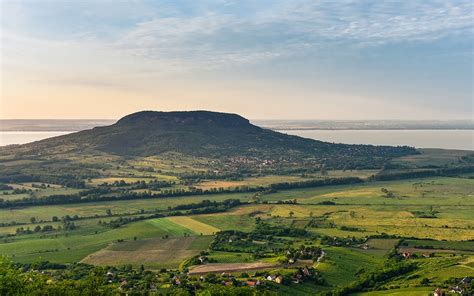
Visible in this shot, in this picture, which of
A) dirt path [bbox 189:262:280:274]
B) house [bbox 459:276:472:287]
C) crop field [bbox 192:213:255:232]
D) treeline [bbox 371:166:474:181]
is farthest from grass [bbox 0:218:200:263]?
treeline [bbox 371:166:474:181]

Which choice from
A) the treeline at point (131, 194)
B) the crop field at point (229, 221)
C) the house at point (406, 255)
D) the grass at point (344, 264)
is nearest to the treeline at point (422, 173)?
the treeline at point (131, 194)

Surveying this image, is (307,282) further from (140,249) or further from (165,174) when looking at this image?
(165,174)

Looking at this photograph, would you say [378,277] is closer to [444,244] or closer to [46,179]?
[444,244]

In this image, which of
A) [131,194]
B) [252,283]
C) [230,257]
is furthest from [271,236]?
[131,194]

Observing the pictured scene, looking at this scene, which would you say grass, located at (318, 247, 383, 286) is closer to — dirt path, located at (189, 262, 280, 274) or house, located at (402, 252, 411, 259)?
house, located at (402, 252, 411, 259)

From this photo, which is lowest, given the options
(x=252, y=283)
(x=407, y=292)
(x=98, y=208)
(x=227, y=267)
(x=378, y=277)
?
(x=378, y=277)

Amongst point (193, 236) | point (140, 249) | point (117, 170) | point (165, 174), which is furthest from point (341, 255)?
point (117, 170)

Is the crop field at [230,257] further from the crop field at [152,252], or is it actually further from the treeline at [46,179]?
the treeline at [46,179]
